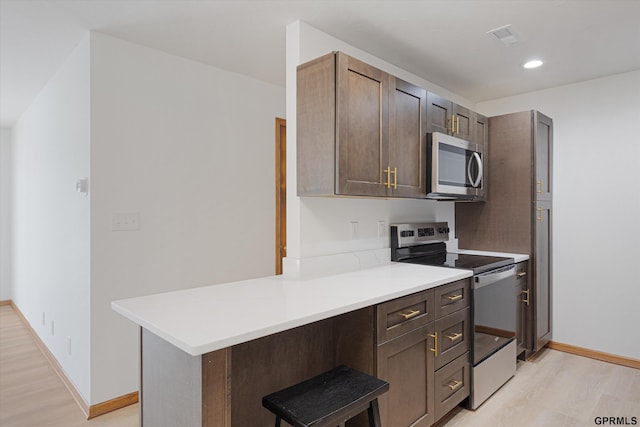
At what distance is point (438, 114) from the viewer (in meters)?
2.61

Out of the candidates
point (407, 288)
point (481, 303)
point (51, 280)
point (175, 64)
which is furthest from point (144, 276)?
point (481, 303)

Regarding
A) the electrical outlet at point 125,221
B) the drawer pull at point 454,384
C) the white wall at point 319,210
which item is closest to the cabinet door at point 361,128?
the white wall at point 319,210

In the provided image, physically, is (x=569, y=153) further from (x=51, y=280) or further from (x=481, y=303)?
(x=51, y=280)

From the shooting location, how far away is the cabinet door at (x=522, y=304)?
9.70 ft

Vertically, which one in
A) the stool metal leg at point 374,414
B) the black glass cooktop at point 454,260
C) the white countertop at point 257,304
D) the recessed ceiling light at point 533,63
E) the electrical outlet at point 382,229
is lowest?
the stool metal leg at point 374,414

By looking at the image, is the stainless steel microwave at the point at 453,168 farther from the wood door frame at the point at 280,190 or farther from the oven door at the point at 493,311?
the wood door frame at the point at 280,190

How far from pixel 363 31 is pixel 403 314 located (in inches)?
65.3

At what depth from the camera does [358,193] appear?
2029mm

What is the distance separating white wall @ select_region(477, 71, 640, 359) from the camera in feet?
9.95

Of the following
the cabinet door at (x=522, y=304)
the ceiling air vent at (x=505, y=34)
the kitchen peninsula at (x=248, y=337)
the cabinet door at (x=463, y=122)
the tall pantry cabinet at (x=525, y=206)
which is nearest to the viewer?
the kitchen peninsula at (x=248, y=337)

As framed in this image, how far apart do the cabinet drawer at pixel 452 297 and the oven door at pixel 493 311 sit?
8 centimetres

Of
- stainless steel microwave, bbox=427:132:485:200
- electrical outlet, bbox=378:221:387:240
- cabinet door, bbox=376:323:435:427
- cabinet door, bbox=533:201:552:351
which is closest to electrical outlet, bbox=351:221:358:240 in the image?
electrical outlet, bbox=378:221:387:240

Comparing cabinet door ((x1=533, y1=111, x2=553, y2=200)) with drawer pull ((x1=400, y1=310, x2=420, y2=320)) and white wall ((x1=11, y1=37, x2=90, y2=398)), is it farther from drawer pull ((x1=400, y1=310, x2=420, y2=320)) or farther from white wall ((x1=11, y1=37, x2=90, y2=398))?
white wall ((x1=11, y1=37, x2=90, y2=398))

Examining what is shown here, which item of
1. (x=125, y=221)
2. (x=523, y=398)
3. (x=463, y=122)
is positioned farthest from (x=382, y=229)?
(x=125, y=221)
